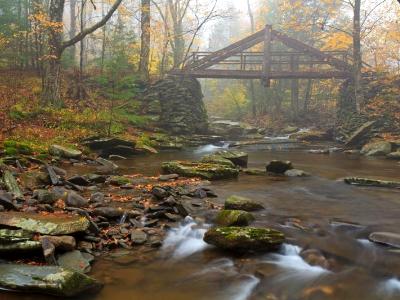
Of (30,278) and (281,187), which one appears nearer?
(30,278)

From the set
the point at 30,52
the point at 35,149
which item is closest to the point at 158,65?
the point at 30,52

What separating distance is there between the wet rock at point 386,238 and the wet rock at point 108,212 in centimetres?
416

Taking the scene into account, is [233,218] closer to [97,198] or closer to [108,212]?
[108,212]

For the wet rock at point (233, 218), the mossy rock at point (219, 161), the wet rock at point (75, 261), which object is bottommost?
the wet rock at point (75, 261)

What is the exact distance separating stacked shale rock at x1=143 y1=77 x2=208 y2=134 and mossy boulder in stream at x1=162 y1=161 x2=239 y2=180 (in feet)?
34.8

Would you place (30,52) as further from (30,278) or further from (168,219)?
(30,278)

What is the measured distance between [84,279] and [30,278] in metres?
0.59

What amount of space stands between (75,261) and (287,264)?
2.86 meters

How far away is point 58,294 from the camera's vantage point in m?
4.45

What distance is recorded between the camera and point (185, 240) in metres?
6.54

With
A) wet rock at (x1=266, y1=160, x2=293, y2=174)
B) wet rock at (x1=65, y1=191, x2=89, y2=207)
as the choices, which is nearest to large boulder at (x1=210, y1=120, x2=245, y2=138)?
wet rock at (x1=266, y1=160, x2=293, y2=174)

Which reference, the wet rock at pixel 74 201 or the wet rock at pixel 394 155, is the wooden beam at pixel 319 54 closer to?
the wet rock at pixel 394 155

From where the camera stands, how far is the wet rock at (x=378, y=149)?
1755cm

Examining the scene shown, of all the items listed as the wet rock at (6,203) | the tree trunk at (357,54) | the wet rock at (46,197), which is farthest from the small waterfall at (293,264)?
the tree trunk at (357,54)
